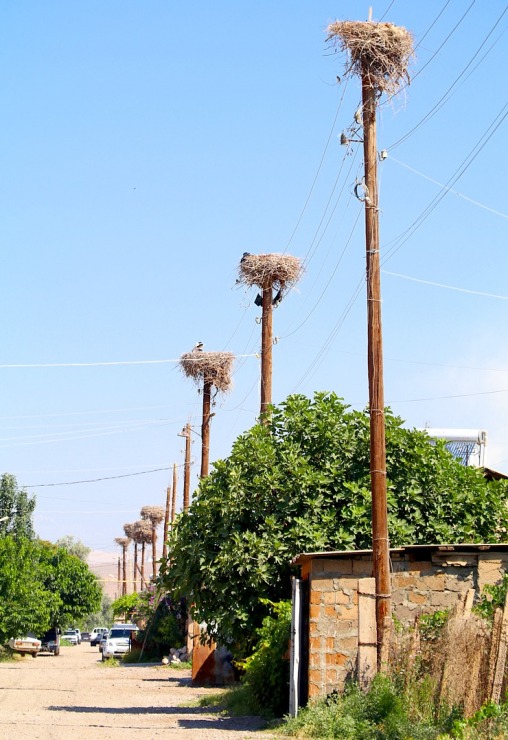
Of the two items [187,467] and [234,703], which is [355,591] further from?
[187,467]

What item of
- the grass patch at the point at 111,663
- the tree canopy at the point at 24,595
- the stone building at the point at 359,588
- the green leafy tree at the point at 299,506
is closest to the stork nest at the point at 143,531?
the tree canopy at the point at 24,595

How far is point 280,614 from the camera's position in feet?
61.5

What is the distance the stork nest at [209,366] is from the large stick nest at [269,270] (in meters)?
8.19

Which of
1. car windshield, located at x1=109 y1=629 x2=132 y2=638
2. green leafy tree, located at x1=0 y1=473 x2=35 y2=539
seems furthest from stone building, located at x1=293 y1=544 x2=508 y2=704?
green leafy tree, located at x1=0 y1=473 x2=35 y2=539

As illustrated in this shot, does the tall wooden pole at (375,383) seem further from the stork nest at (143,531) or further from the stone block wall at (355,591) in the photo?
the stork nest at (143,531)

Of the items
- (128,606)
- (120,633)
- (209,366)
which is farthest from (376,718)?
(128,606)

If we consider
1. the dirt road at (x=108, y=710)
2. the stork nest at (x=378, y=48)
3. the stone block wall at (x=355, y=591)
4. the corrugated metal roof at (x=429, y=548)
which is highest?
the stork nest at (x=378, y=48)

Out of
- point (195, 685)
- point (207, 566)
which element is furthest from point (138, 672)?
point (207, 566)

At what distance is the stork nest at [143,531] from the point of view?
84.9 meters

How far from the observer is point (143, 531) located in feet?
280

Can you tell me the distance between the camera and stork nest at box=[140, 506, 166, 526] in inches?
3216

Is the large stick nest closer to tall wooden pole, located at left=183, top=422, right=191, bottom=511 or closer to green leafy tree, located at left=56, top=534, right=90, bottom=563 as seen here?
tall wooden pole, located at left=183, top=422, right=191, bottom=511

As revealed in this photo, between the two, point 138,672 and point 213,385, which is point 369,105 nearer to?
point 213,385

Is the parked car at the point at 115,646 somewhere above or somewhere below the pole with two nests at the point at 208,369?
below
